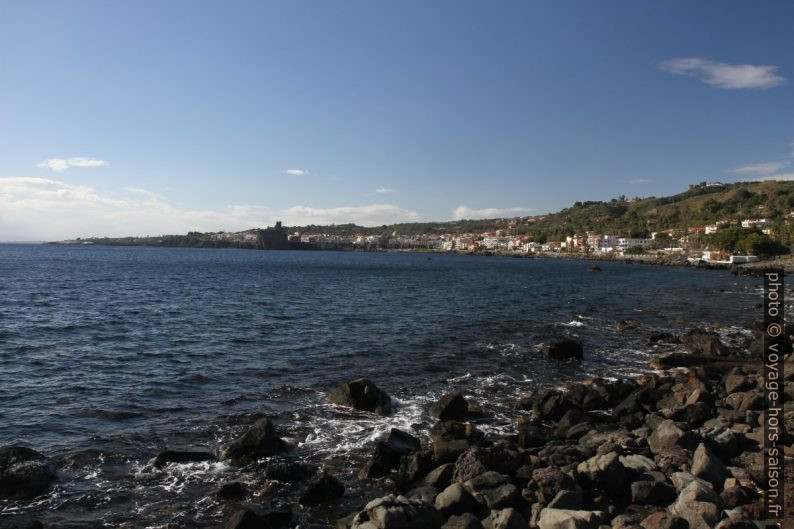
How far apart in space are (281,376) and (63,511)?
11.3 m

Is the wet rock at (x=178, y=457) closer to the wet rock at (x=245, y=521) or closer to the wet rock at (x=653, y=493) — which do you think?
the wet rock at (x=245, y=521)

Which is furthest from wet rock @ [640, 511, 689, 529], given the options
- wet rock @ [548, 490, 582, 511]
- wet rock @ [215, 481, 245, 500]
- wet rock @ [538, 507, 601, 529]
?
wet rock @ [215, 481, 245, 500]

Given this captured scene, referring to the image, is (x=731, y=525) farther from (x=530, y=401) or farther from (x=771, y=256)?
(x=771, y=256)

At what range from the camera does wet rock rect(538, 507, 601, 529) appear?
904 cm

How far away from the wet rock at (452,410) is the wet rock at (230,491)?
7.14 m

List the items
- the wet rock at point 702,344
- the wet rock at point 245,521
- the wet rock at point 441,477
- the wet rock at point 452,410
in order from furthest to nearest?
1. the wet rock at point 702,344
2. the wet rock at point 452,410
3. the wet rock at point 441,477
4. the wet rock at point 245,521

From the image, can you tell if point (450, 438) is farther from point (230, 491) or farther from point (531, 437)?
point (230, 491)

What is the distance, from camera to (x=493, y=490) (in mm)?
10930

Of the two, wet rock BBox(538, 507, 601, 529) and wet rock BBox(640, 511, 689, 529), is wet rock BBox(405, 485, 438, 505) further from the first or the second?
wet rock BBox(640, 511, 689, 529)

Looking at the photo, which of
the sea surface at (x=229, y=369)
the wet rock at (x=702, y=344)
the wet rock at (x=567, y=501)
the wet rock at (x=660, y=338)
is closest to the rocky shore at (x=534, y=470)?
the wet rock at (x=567, y=501)

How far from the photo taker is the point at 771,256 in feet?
411

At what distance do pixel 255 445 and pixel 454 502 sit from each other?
6048 mm

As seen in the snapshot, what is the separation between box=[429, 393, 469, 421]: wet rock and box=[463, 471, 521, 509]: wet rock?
5.29 meters

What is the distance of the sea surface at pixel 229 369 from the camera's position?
41.4ft
